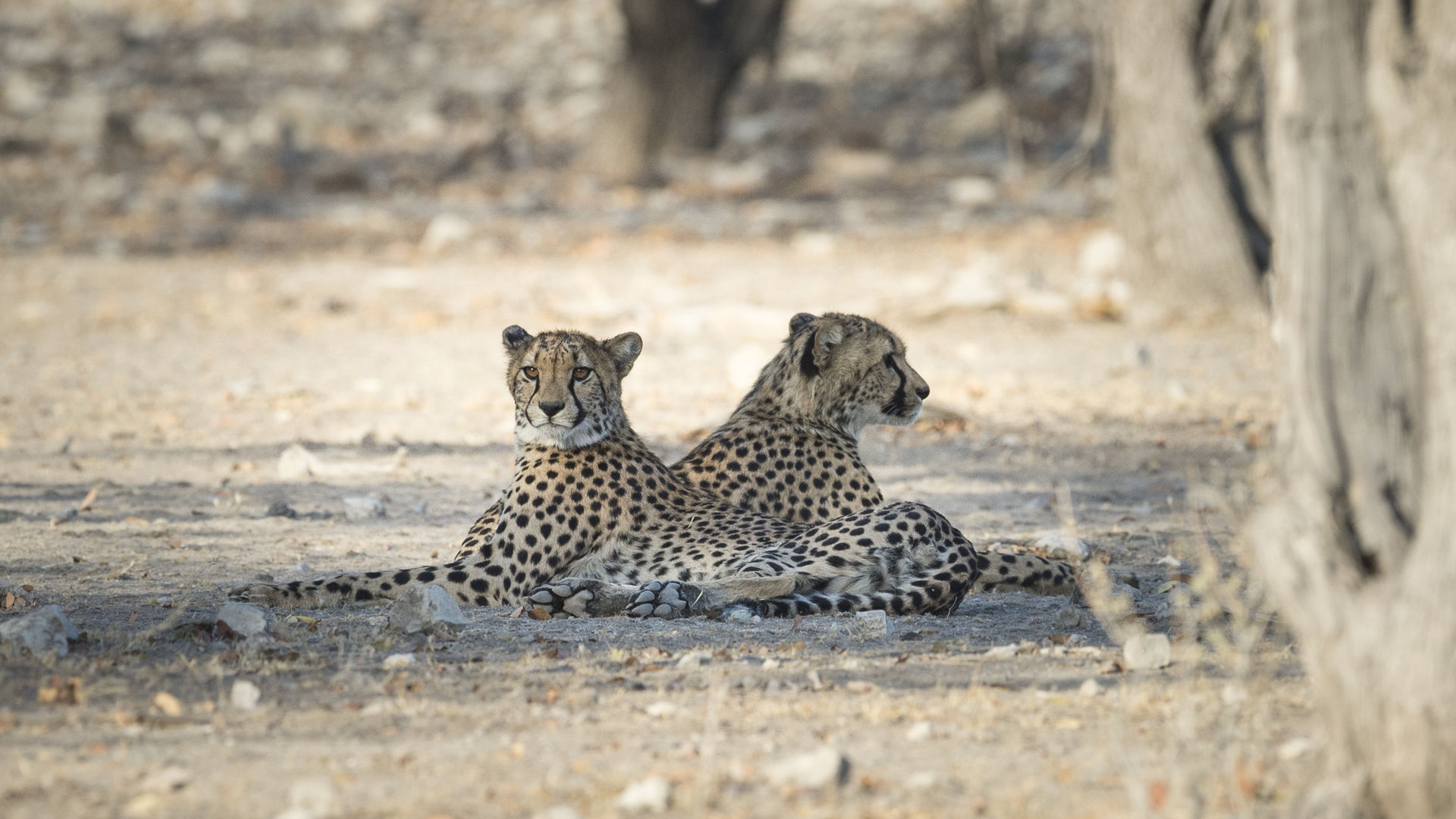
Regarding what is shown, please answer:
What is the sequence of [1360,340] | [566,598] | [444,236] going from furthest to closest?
[444,236], [566,598], [1360,340]

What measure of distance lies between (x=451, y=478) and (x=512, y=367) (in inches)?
75.0

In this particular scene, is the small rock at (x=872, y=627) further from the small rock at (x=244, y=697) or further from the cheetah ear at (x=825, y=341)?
the small rock at (x=244, y=697)

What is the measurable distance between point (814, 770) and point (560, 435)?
229cm

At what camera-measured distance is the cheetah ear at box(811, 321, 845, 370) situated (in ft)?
18.5

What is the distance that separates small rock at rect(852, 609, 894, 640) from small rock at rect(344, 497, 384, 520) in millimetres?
2533

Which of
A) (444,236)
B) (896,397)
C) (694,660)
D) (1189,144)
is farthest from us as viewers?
(444,236)

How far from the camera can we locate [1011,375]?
968 cm

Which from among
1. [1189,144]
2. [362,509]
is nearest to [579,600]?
[362,509]

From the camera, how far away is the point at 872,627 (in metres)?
4.47

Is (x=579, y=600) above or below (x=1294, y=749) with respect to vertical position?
above

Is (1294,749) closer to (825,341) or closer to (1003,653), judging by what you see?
(1003,653)

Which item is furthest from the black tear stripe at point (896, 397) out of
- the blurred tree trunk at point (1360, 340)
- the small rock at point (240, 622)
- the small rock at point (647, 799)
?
the small rock at point (647, 799)

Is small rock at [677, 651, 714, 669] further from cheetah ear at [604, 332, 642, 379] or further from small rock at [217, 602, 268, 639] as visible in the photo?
cheetah ear at [604, 332, 642, 379]

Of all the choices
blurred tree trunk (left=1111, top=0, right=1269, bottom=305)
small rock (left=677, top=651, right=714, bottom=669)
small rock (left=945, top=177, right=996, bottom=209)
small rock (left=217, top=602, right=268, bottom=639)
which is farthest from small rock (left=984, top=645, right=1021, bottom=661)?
small rock (left=945, top=177, right=996, bottom=209)
